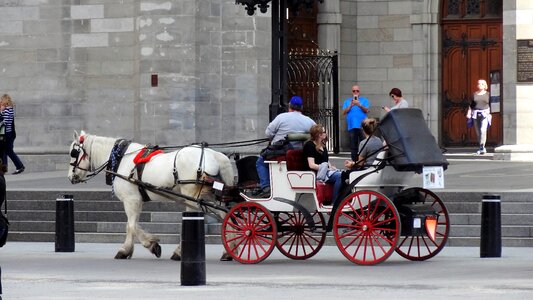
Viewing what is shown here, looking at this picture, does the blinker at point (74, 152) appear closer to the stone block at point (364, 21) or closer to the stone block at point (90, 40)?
the stone block at point (90, 40)

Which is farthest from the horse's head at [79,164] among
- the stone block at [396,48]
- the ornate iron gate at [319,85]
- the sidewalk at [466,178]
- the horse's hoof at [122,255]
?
the stone block at [396,48]

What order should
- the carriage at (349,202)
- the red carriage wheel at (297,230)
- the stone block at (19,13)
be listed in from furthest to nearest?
the stone block at (19,13)
the red carriage wheel at (297,230)
the carriage at (349,202)

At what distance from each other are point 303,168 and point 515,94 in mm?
13977

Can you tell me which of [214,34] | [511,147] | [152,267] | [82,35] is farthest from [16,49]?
[152,267]

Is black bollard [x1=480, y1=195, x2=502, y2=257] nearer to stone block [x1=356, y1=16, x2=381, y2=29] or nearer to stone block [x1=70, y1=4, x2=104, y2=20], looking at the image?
stone block [x1=70, y1=4, x2=104, y2=20]

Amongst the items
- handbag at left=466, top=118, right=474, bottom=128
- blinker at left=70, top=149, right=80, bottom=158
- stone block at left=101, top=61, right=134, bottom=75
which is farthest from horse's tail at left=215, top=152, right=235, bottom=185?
handbag at left=466, top=118, right=474, bottom=128

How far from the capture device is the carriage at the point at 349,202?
59.9ft

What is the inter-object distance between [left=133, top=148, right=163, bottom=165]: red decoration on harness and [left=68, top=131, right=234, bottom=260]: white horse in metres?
0.06

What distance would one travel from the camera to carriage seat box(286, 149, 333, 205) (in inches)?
739

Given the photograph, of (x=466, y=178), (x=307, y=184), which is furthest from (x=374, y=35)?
(x=307, y=184)

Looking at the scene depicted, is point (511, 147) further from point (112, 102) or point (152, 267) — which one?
point (152, 267)

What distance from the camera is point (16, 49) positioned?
32.8 m

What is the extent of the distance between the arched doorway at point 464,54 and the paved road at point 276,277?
14526mm

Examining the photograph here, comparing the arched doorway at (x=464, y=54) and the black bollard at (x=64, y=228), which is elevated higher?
the arched doorway at (x=464, y=54)
